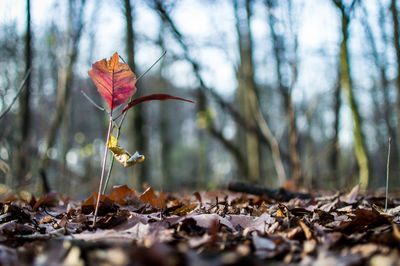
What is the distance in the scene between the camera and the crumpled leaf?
131 centimetres

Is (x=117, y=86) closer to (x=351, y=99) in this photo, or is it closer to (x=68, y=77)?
(x=351, y=99)

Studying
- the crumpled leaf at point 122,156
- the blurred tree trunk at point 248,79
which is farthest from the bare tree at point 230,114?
the crumpled leaf at point 122,156

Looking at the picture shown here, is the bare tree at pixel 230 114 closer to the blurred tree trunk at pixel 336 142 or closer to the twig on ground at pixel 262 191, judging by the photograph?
the blurred tree trunk at pixel 336 142

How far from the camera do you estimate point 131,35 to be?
6281 mm

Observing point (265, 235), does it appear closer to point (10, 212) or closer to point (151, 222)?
point (151, 222)

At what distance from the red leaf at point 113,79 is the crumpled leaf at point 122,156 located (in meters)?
0.16

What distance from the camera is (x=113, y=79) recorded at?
4.35 feet

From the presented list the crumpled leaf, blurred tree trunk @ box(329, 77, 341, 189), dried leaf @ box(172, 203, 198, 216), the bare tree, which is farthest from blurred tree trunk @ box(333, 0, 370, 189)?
the crumpled leaf

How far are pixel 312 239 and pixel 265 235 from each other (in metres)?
0.18

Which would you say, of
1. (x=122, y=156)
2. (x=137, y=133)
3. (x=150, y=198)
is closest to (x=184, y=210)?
(x=150, y=198)

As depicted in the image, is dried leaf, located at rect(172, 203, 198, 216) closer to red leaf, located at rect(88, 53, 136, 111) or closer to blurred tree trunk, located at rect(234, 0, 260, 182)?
red leaf, located at rect(88, 53, 136, 111)

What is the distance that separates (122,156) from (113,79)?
34 cm

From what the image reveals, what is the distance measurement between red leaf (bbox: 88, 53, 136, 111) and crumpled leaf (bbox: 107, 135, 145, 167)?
162 millimetres

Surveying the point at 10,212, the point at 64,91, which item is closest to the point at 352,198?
the point at 10,212
